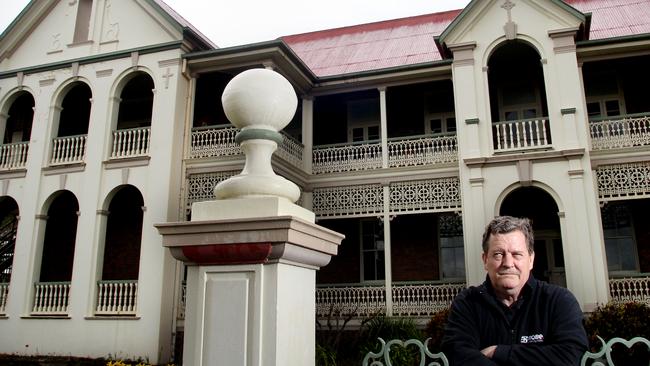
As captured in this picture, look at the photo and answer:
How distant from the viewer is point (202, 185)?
46.0ft

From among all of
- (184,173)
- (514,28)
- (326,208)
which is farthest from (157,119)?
(514,28)

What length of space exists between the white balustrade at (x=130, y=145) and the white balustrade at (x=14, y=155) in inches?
111

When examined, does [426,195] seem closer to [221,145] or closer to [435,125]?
[435,125]

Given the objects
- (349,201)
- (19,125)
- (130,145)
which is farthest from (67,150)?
(349,201)

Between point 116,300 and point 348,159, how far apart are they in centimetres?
689

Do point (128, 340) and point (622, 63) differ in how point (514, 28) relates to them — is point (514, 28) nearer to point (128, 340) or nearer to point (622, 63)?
point (622, 63)

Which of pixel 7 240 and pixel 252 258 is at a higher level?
pixel 7 240

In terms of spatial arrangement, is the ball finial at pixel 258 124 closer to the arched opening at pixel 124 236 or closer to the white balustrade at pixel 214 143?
the white balustrade at pixel 214 143

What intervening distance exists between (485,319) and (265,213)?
1.16 m

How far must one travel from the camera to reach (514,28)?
13.5 meters

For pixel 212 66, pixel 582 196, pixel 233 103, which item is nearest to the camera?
pixel 233 103

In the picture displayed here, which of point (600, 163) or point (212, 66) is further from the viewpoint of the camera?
point (212, 66)

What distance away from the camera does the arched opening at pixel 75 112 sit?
16.8 m

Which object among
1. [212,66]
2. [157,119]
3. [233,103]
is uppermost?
[212,66]
